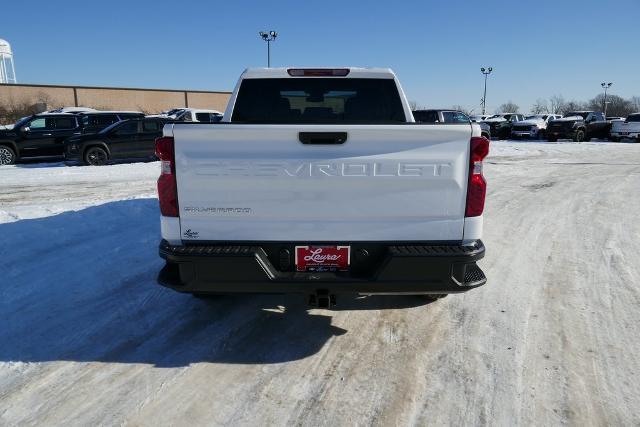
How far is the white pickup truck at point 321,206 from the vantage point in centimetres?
281

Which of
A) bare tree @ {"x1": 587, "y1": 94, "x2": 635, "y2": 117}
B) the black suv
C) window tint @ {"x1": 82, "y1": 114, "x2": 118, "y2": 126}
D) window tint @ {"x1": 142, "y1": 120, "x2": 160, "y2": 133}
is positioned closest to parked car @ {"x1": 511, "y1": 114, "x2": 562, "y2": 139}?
window tint @ {"x1": 142, "y1": 120, "x2": 160, "y2": 133}

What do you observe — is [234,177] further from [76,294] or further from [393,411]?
[76,294]

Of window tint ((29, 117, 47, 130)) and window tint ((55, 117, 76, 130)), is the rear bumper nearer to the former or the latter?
window tint ((29, 117, 47, 130))

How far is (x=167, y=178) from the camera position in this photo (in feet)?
9.39

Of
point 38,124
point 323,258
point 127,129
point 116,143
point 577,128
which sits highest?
point 38,124

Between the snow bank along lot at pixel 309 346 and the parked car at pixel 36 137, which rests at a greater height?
the parked car at pixel 36 137

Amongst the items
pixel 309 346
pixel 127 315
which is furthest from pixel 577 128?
pixel 127 315

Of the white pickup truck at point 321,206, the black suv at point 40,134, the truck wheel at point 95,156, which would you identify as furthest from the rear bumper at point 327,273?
the black suv at point 40,134

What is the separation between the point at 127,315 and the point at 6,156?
1402 centimetres

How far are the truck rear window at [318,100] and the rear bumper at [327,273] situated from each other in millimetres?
1921

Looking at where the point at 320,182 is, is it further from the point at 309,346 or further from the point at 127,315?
the point at 127,315

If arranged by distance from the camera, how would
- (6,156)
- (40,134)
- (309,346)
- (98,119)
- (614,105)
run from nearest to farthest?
(309,346), (6,156), (40,134), (98,119), (614,105)

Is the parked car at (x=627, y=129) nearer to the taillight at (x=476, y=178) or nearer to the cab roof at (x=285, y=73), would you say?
the cab roof at (x=285, y=73)

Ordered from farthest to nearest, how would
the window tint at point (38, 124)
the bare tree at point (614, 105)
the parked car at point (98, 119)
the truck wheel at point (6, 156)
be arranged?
the bare tree at point (614, 105), the parked car at point (98, 119), the window tint at point (38, 124), the truck wheel at point (6, 156)
